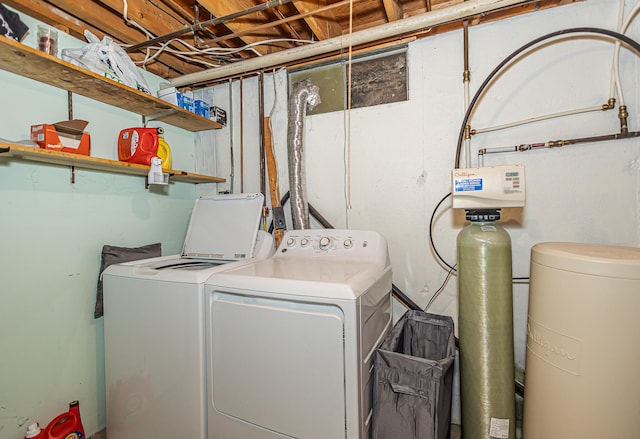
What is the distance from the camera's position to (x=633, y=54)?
4.57ft

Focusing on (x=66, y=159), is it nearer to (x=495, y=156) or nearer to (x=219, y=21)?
(x=219, y=21)

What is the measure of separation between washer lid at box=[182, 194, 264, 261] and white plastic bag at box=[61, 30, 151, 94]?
0.83 m

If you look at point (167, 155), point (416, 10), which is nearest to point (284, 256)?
point (167, 155)

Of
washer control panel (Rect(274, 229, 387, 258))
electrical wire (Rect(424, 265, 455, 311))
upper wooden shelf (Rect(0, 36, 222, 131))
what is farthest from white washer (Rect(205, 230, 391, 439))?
upper wooden shelf (Rect(0, 36, 222, 131))

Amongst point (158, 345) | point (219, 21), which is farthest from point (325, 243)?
point (219, 21)

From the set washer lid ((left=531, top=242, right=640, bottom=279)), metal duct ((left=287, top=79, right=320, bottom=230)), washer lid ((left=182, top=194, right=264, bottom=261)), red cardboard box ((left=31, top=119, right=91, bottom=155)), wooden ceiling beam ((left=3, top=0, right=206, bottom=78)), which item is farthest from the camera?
metal duct ((left=287, top=79, right=320, bottom=230))

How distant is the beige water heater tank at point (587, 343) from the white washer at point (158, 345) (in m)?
1.41

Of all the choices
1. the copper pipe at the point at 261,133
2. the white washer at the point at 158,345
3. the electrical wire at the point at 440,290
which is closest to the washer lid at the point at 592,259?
the electrical wire at the point at 440,290

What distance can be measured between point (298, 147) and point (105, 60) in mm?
1159

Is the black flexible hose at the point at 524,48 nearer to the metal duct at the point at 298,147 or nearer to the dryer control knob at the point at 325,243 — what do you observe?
the dryer control knob at the point at 325,243

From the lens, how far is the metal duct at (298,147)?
1910mm

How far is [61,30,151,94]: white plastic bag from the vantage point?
1.46 m

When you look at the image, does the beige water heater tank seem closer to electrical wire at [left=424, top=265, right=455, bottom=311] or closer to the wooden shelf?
electrical wire at [left=424, top=265, right=455, bottom=311]

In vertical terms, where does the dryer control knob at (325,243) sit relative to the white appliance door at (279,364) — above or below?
above
